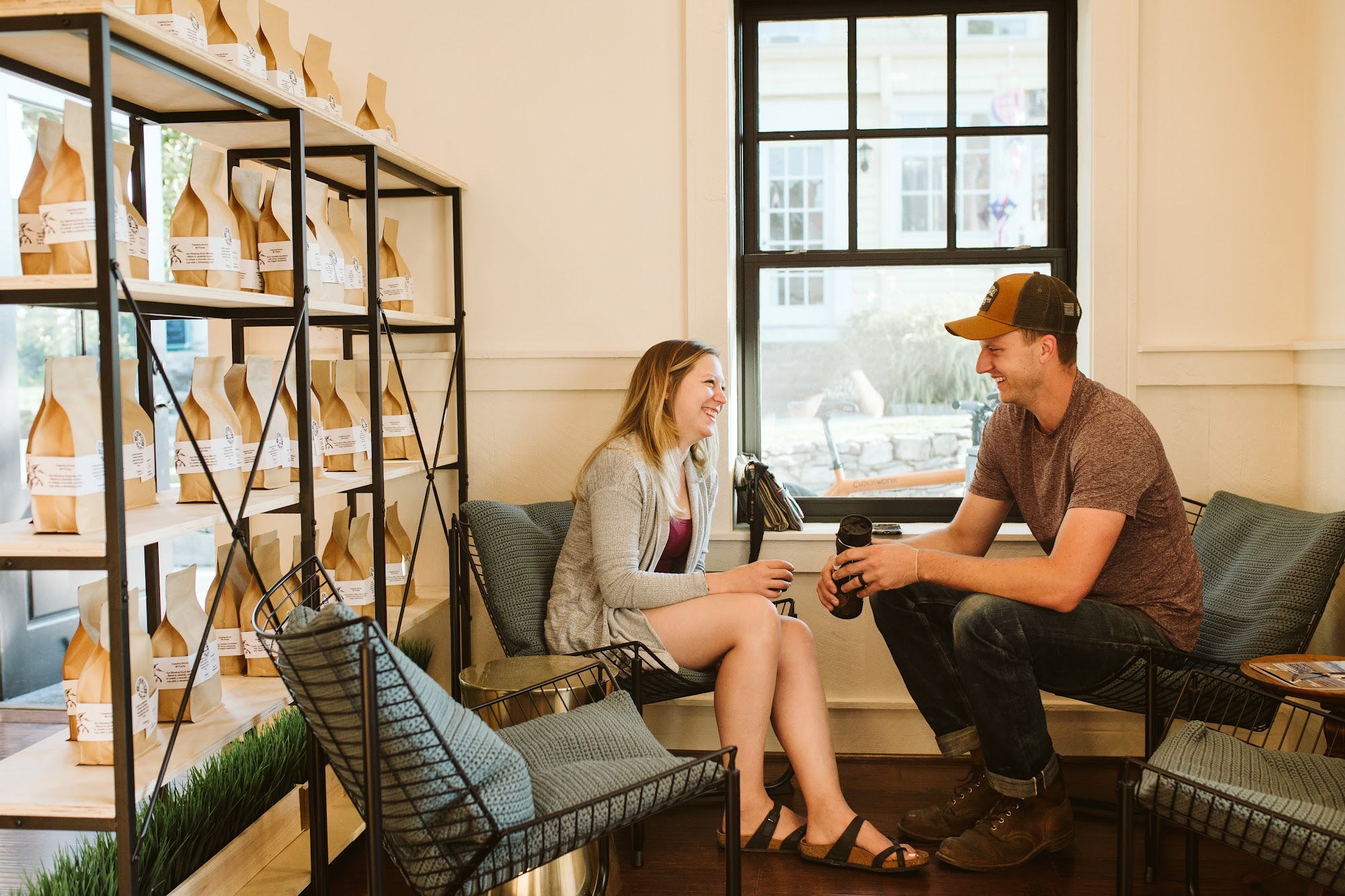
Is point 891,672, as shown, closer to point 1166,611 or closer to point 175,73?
point 1166,611

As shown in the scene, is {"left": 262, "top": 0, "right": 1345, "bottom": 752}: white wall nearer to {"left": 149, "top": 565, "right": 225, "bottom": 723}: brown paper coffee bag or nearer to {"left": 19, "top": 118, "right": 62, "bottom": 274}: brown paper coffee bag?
{"left": 149, "top": 565, "right": 225, "bottom": 723}: brown paper coffee bag

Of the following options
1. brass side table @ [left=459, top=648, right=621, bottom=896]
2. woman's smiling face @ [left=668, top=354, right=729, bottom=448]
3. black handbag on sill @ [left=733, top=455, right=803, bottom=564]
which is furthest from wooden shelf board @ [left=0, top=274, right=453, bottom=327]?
black handbag on sill @ [left=733, top=455, right=803, bottom=564]

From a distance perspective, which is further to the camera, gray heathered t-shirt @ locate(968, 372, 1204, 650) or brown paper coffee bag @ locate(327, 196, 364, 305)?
brown paper coffee bag @ locate(327, 196, 364, 305)

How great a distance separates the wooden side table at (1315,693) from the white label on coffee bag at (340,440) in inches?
82.6

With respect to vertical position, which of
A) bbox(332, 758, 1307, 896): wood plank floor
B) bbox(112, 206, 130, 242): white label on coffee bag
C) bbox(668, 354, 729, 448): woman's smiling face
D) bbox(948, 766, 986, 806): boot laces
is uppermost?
bbox(112, 206, 130, 242): white label on coffee bag

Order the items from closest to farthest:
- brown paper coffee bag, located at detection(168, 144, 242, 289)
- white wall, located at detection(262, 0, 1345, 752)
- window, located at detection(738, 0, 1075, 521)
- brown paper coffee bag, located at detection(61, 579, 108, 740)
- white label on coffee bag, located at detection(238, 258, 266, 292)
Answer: brown paper coffee bag, located at detection(61, 579, 108, 740) → brown paper coffee bag, located at detection(168, 144, 242, 289) → white label on coffee bag, located at detection(238, 258, 266, 292) → white wall, located at detection(262, 0, 1345, 752) → window, located at detection(738, 0, 1075, 521)

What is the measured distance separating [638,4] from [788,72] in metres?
0.53

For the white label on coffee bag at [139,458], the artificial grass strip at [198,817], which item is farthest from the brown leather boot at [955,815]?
the white label on coffee bag at [139,458]

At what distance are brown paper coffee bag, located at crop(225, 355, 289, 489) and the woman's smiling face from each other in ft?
3.15

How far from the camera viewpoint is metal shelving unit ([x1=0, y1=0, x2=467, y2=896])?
5.21 feet

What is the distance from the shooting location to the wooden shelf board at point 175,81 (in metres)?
1.59

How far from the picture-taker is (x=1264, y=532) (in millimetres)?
2670

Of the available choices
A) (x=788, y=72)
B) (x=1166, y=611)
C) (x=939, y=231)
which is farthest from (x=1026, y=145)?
(x=1166, y=611)

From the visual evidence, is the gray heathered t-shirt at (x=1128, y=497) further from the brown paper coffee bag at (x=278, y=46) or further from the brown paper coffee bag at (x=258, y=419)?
the brown paper coffee bag at (x=278, y=46)
